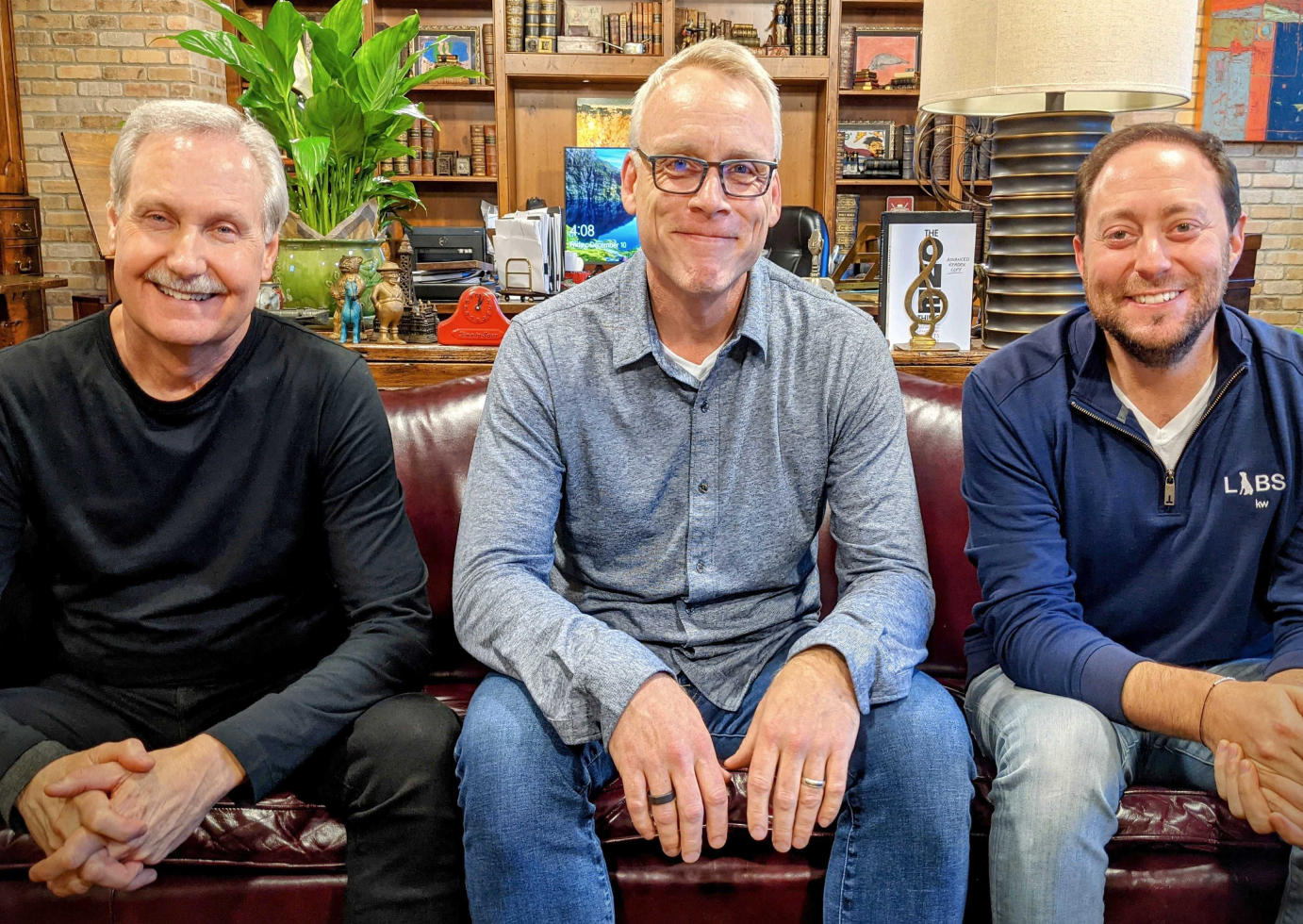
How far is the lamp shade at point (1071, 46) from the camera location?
191 centimetres

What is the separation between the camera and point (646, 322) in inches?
56.5

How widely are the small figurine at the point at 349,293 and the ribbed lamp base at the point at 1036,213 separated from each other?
1.33m

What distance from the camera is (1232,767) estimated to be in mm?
1165

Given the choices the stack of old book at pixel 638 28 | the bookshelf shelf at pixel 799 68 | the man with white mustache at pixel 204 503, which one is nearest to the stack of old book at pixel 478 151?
the stack of old book at pixel 638 28

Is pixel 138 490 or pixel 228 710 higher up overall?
pixel 138 490

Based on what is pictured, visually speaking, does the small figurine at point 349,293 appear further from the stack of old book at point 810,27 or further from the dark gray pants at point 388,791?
the stack of old book at point 810,27

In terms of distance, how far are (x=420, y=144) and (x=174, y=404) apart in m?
4.67

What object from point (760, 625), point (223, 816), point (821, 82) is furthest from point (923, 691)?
point (821, 82)

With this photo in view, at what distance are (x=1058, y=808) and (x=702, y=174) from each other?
93 cm

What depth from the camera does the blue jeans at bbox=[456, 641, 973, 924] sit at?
1171mm

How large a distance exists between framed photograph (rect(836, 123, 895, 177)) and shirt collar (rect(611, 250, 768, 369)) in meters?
4.57

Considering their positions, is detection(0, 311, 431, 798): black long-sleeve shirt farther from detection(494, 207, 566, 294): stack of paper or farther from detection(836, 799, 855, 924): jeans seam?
detection(494, 207, 566, 294): stack of paper

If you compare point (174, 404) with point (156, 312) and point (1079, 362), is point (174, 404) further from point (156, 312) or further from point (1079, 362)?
point (1079, 362)

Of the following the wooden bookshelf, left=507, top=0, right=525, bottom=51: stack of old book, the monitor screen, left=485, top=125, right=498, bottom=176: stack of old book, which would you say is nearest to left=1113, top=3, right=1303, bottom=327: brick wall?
the wooden bookshelf
